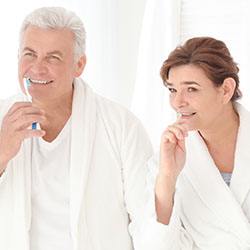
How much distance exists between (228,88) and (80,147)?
18.8 inches

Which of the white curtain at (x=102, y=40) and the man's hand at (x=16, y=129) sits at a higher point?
the white curtain at (x=102, y=40)

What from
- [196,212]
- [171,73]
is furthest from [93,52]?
[196,212]

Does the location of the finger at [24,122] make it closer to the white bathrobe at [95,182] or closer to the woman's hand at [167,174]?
the white bathrobe at [95,182]

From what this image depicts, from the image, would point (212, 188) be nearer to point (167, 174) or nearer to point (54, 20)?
point (167, 174)

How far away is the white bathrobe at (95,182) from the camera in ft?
5.36

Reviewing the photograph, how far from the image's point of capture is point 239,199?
5.37ft

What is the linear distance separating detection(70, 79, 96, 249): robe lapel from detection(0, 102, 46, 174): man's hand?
141 millimetres

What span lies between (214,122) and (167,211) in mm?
316

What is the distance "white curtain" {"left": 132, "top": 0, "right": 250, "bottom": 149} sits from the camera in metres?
2.58

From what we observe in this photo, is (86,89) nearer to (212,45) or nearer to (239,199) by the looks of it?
(212,45)

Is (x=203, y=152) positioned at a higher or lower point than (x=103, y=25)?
lower

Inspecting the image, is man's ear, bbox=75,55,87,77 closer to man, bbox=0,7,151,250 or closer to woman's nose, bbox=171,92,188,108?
man, bbox=0,7,151,250

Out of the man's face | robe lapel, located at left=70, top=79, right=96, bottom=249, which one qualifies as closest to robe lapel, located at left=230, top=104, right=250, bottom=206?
robe lapel, located at left=70, top=79, right=96, bottom=249

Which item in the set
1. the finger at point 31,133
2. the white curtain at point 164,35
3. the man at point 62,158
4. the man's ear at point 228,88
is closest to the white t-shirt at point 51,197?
the man at point 62,158
